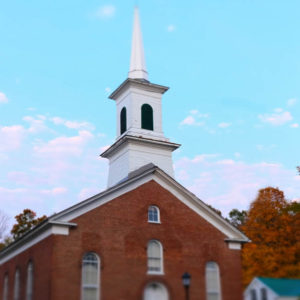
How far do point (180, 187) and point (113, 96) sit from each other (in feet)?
41.9

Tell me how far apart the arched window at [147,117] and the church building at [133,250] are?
7807 mm

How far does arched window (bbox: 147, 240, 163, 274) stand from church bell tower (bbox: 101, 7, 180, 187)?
732 centimetres

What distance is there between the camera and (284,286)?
24438 millimetres

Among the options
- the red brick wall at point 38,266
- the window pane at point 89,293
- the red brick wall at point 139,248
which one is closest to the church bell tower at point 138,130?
the red brick wall at point 139,248

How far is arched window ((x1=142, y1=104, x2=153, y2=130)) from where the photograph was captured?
38.6 m

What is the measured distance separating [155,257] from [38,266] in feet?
21.1

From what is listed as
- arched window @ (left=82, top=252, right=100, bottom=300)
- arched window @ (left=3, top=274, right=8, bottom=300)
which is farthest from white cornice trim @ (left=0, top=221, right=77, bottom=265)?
arched window @ (left=82, top=252, right=100, bottom=300)

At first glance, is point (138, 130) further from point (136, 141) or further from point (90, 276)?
point (90, 276)

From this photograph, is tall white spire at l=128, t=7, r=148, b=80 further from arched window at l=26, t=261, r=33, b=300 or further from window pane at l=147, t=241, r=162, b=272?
arched window at l=26, t=261, r=33, b=300

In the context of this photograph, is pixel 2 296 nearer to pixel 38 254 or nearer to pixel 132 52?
pixel 38 254

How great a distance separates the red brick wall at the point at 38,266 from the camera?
27.3 m

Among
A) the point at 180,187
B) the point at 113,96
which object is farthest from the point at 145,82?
the point at 180,187

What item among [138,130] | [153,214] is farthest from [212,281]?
[138,130]

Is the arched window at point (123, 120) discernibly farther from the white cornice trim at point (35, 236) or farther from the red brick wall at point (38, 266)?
the red brick wall at point (38, 266)
